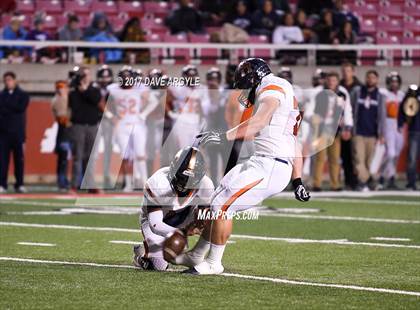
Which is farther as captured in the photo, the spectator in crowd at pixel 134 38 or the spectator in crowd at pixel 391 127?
the spectator in crowd at pixel 134 38

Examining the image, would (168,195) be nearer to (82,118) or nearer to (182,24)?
(82,118)

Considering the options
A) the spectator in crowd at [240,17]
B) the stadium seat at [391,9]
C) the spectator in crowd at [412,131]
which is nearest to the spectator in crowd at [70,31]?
the spectator in crowd at [240,17]

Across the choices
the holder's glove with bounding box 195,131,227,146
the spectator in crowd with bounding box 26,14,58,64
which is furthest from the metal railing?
the holder's glove with bounding box 195,131,227,146

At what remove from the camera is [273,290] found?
6.98 m

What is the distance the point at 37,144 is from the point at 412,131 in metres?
5.79

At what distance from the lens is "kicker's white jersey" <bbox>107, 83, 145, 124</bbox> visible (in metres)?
16.4

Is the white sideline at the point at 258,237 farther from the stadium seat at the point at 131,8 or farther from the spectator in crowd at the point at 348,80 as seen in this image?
the stadium seat at the point at 131,8

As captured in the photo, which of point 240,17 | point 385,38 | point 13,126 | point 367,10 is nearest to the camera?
point 13,126

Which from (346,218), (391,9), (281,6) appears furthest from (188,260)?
(391,9)

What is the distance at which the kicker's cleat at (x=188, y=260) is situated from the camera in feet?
25.6

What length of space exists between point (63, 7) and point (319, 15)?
15.5 ft

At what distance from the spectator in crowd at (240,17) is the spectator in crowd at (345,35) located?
1608 mm

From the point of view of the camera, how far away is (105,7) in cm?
2036

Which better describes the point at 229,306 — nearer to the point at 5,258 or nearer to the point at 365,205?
the point at 5,258
